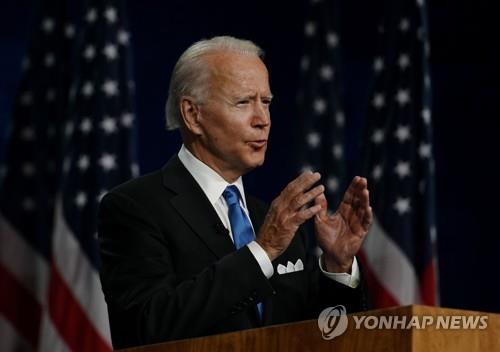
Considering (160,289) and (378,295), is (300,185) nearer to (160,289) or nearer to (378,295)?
(160,289)

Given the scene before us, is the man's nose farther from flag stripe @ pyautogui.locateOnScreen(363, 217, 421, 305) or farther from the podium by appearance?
flag stripe @ pyautogui.locateOnScreen(363, 217, 421, 305)

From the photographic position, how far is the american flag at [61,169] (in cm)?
464

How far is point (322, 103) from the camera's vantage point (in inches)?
207

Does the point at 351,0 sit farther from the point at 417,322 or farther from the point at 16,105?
the point at 417,322

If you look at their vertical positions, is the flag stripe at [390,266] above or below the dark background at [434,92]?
below

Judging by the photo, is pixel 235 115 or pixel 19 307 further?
pixel 19 307

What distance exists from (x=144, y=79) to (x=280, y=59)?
2.75 feet

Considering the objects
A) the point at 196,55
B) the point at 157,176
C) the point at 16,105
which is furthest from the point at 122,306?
the point at 16,105

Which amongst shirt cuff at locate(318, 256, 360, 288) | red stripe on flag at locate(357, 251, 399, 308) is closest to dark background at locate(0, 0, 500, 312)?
red stripe on flag at locate(357, 251, 399, 308)

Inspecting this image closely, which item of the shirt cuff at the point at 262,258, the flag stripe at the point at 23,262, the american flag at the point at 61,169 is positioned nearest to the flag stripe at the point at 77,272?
the american flag at the point at 61,169

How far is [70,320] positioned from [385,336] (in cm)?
317

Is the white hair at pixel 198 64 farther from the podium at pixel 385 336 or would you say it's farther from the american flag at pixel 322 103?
the american flag at pixel 322 103

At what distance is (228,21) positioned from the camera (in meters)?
5.85

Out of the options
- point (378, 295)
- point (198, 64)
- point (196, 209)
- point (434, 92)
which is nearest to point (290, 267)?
point (196, 209)
